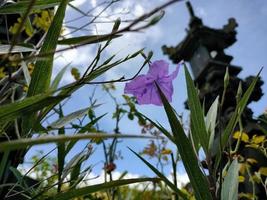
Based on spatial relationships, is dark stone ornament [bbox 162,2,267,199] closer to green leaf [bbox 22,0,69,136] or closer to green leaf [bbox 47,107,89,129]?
green leaf [bbox 47,107,89,129]

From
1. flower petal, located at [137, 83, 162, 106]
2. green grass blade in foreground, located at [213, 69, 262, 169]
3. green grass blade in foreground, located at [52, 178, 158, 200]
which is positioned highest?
flower petal, located at [137, 83, 162, 106]

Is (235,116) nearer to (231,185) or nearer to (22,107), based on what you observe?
(231,185)

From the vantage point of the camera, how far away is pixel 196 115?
0.61 meters

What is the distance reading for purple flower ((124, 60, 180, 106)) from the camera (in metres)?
0.66

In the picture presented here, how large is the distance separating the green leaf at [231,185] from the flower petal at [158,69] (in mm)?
201

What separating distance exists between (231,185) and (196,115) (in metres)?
0.12

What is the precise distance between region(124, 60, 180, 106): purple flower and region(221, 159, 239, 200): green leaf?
0.17 metres

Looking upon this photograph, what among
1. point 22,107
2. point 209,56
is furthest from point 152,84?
point 209,56

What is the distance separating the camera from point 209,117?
70 centimetres

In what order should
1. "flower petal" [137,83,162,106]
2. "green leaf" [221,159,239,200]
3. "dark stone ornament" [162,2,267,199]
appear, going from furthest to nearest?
"dark stone ornament" [162,2,267,199] < "flower petal" [137,83,162,106] < "green leaf" [221,159,239,200]

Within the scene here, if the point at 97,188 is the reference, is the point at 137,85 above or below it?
above

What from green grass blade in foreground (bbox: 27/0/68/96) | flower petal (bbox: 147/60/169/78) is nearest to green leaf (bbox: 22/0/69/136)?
green grass blade in foreground (bbox: 27/0/68/96)

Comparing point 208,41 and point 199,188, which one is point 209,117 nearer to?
point 199,188

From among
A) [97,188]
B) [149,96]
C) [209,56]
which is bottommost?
[97,188]
